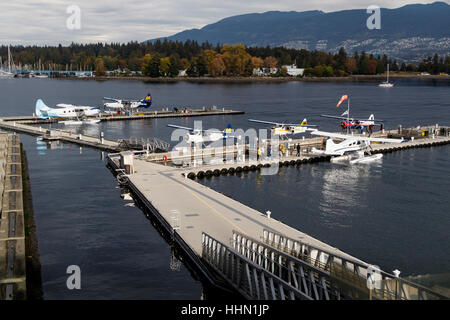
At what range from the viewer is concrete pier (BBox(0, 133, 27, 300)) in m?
18.0

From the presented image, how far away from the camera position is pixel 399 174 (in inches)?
1805

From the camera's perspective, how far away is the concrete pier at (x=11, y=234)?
17953 millimetres

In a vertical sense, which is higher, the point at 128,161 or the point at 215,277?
the point at 128,161

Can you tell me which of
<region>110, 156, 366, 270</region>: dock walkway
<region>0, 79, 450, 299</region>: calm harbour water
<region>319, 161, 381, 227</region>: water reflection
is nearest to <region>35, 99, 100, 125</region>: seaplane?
<region>0, 79, 450, 299</region>: calm harbour water

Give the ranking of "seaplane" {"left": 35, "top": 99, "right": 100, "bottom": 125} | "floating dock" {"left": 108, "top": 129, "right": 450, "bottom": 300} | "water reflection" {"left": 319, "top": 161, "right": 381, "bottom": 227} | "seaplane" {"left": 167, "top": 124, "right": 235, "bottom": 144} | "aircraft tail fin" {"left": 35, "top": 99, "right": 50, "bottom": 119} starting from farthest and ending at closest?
"seaplane" {"left": 35, "top": 99, "right": 100, "bottom": 125}, "aircraft tail fin" {"left": 35, "top": 99, "right": 50, "bottom": 119}, "seaplane" {"left": 167, "top": 124, "right": 235, "bottom": 144}, "water reflection" {"left": 319, "top": 161, "right": 381, "bottom": 227}, "floating dock" {"left": 108, "top": 129, "right": 450, "bottom": 300}

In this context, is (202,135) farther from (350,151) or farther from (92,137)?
(350,151)

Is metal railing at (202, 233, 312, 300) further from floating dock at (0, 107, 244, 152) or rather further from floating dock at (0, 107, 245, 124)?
floating dock at (0, 107, 245, 124)

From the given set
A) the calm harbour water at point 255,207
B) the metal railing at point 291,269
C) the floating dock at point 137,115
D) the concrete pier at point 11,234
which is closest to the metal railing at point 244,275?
the metal railing at point 291,269

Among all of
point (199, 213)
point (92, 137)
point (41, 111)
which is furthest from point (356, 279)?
point (41, 111)

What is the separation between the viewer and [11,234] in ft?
78.2

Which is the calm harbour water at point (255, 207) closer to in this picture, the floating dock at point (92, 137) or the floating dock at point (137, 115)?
the floating dock at point (92, 137)

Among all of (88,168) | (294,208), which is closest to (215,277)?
(294,208)

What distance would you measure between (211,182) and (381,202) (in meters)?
14.7
